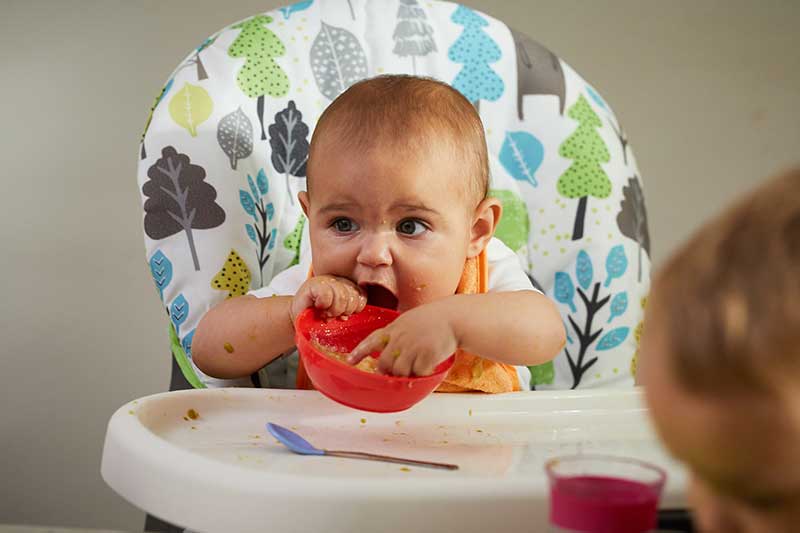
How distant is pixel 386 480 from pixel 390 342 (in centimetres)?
18

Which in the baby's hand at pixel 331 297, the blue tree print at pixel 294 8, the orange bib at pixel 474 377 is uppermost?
the blue tree print at pixel 294 8

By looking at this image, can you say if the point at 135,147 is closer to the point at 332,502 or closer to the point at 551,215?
the point at 551,215

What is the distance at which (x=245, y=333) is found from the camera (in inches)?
32.8

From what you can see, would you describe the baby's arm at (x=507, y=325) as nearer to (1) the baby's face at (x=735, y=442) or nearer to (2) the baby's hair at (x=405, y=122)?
(2) the baby's hair at (x=405, y=122)

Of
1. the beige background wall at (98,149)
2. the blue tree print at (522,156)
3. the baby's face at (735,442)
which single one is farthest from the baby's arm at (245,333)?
the beige background wall at (98,149)

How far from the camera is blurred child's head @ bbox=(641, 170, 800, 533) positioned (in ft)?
0.89

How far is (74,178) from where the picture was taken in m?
1.56

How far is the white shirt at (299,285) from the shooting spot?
0.93 metres

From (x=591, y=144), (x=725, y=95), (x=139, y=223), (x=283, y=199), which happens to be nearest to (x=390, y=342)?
(x=283, y=199)

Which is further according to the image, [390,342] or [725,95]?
[725,95]

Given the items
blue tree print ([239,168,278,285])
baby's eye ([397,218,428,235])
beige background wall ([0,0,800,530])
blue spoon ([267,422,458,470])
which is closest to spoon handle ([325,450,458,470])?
blue spoon ([267,422,458,470])

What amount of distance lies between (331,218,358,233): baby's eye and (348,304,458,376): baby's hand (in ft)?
0.44

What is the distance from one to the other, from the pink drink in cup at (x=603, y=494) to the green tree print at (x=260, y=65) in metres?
0.64

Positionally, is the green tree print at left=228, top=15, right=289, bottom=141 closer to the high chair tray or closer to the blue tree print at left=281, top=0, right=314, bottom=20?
the blue tree print at left=281, top=0, right=314, bottom=20
